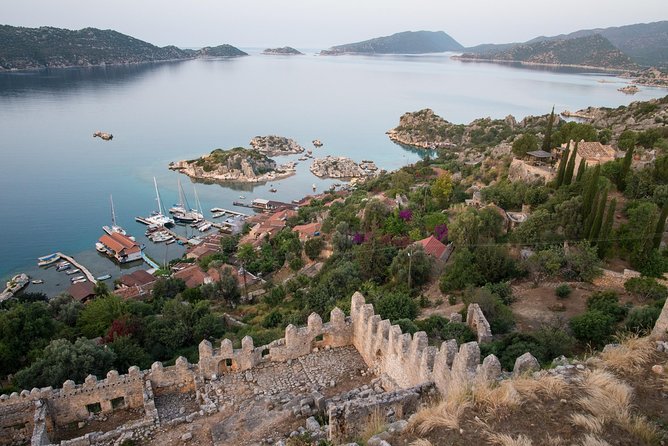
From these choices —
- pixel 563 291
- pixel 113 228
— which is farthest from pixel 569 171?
pixel 113 228

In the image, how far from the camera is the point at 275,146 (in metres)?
99.1

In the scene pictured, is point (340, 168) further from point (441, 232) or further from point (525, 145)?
point (441, 232)

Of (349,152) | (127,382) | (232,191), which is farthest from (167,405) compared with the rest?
(349,152)

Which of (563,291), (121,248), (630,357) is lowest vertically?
(121,248)

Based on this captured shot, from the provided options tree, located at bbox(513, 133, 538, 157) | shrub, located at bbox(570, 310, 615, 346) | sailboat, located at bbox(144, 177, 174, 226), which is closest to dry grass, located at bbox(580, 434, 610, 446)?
shrub, located at bbox(570, 310, 615, 346)

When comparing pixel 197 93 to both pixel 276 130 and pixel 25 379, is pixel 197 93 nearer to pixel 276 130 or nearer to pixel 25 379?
pixel 276 130

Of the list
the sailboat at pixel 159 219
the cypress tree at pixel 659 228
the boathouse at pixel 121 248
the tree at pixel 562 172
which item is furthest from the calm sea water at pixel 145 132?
the cypress tree at pixel 659 228

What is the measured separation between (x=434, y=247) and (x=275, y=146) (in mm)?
75532

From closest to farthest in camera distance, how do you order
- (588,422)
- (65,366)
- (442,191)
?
(588,422)
(65,366)
(442,191)

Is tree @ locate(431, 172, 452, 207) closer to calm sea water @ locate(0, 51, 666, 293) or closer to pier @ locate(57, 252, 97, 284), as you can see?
calm sea water @ locate(0, 51, 666, 293)

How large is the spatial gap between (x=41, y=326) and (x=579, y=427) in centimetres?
2280

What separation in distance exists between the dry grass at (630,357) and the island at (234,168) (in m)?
73.9

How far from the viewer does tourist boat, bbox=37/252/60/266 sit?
1845 inches

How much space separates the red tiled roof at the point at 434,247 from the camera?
2766 centimetres
